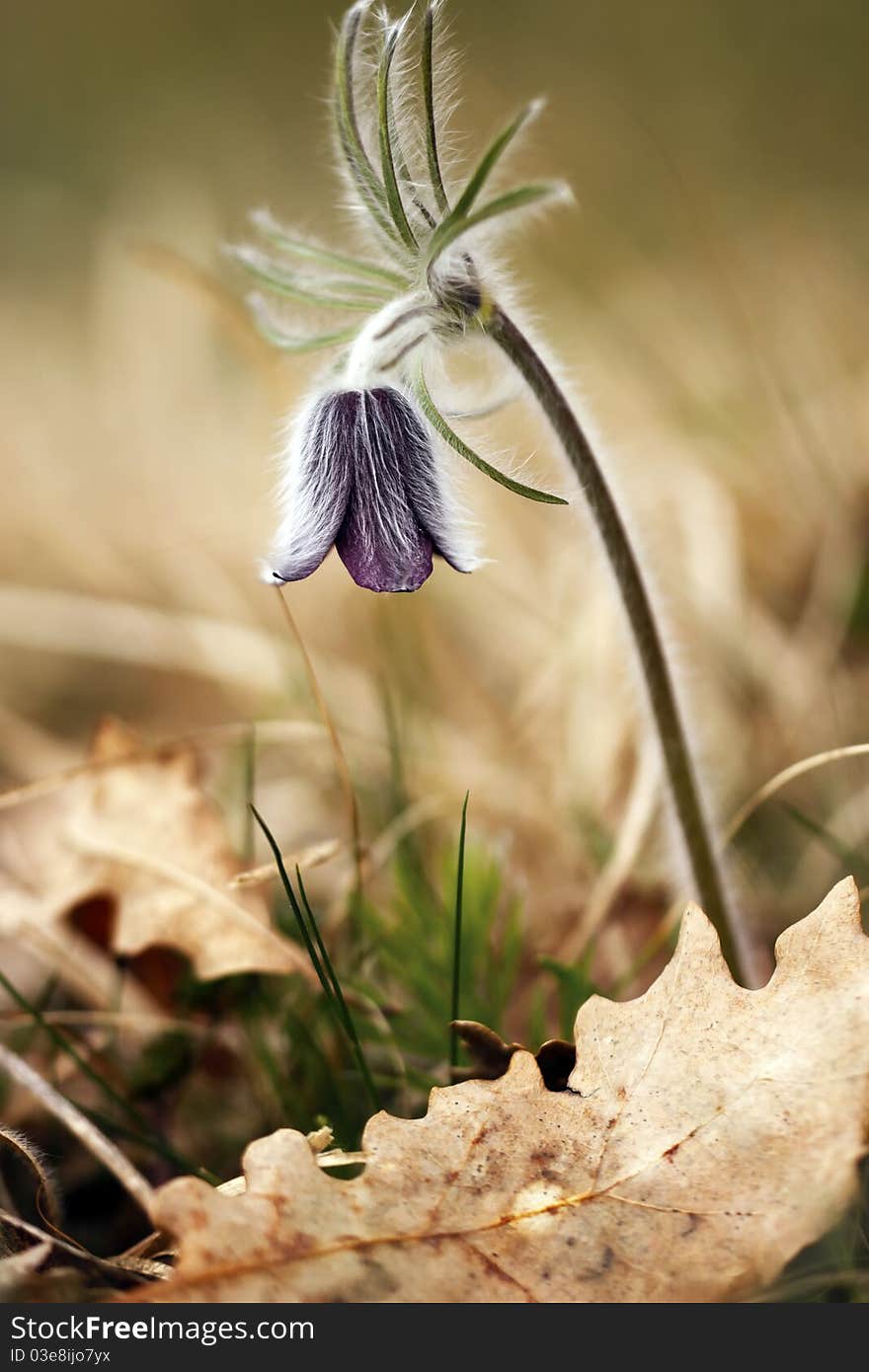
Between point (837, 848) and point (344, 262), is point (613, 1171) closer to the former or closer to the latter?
point (837, 848)

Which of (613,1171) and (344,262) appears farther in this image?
(344,262)

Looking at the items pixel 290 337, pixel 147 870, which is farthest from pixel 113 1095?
pixel 290 337

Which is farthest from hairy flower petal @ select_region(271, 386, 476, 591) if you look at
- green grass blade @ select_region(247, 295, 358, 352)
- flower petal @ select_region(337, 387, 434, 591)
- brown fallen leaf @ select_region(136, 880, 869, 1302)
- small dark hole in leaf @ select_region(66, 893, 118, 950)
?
small dark hole in leaf @ select_region(66, 893, 118, 950)

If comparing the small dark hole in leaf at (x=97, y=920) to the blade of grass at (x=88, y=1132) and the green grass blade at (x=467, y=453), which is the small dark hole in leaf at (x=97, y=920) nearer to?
the blade of grass at (x=88, y=1132)

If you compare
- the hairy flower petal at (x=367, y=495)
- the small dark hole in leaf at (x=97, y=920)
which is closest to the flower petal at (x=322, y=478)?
the hairy flower petal at (x=367, y=495)

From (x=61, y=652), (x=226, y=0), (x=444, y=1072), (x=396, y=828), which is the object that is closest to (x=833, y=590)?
(x=396, y=828)

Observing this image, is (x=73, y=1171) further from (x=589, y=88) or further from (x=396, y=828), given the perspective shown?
(x=589, y=88)

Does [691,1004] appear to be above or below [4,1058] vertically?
above
